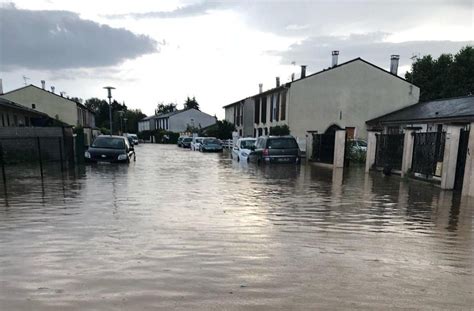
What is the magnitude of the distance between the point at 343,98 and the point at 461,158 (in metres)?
21.4

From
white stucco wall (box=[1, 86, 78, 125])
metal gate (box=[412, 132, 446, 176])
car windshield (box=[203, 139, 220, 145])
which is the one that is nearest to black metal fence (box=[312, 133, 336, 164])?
metal gate (box=[412, 132, 446, 176])

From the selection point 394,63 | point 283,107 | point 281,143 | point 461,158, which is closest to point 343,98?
point 283,107

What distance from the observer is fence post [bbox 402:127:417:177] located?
45.5ft

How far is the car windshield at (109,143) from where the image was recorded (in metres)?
18.8

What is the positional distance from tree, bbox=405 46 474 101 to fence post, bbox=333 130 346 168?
2971cm

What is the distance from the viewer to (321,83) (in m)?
31.5

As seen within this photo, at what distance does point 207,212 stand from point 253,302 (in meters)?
4.11

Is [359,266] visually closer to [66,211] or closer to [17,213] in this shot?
[66,211]

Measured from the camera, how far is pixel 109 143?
19.1 meters

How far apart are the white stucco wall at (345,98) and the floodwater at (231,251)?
2192cm

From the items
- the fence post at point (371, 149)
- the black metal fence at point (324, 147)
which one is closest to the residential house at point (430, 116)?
the black metal fence at point (324, 147)

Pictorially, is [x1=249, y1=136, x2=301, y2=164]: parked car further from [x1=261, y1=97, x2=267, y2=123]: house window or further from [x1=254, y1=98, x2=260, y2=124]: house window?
[x1=254, y1=98, x2=260, y2=124]: house window

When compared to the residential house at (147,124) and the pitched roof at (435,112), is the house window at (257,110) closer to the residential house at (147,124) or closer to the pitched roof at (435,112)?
the pitched roof at (435,112)

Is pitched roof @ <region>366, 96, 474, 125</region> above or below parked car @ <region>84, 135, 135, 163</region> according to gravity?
above
